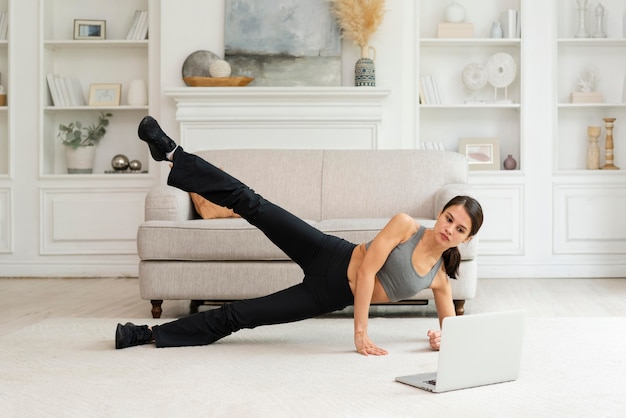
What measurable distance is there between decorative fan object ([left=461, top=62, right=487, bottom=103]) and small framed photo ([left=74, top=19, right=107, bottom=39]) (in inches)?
98.9

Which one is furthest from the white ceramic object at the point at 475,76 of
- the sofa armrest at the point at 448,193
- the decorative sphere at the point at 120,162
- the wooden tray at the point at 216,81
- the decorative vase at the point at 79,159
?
the decorative vase at the point at 79,159

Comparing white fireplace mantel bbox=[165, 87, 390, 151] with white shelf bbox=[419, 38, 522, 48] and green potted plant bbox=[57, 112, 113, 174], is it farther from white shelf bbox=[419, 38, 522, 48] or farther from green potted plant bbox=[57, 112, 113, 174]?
green potted plant bbox=[57, 112, 113, 174]

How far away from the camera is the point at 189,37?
18.6 ft

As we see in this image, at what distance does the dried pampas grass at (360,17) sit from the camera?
5.48 meters

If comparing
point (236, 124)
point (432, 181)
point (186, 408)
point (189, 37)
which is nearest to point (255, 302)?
point (186, 408)

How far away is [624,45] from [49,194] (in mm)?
4032

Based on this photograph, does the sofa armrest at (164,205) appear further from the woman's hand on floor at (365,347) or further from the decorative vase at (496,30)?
the decorative vase at (496,30)

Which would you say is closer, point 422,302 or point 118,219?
point 422,302

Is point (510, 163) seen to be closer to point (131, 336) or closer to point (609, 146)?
point (609, 146)

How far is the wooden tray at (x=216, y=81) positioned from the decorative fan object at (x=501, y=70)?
163cm

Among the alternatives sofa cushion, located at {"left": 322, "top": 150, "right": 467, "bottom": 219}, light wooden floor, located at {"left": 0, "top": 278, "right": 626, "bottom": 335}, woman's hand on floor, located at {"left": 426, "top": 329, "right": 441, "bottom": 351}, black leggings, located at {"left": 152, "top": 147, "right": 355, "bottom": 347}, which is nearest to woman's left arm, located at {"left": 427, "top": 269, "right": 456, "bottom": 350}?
woman's hand on floor, located at {"left": 426, "top": 329, "right": 441, "bottom": 351}

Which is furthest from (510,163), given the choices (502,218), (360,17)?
(360,17)

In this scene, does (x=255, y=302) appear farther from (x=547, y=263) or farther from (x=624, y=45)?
(x=624, y=45)

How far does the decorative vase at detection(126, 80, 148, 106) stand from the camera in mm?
5875
